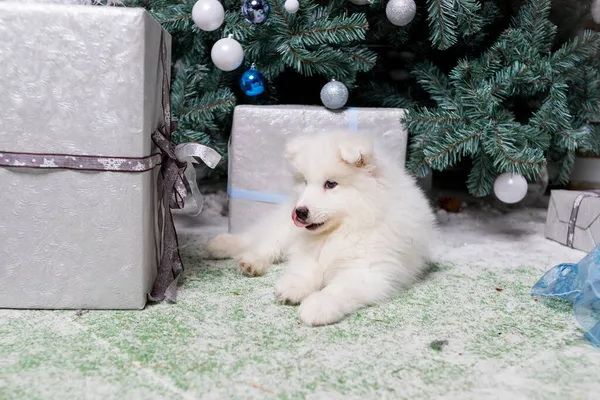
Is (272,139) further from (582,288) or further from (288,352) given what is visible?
(582,288)

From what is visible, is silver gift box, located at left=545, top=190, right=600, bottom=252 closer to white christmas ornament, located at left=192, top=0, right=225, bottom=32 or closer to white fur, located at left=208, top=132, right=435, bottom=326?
white fur, located at left=208, top=132, right=435, bottom=326

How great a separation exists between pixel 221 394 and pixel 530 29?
6.41 ft

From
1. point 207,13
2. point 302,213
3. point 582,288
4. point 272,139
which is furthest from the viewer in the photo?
point 272,139

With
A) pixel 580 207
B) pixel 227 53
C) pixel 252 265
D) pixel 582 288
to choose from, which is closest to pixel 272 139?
pixel 227 53

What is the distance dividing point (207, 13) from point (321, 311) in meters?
1.34

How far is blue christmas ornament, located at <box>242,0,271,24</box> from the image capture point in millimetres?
2055

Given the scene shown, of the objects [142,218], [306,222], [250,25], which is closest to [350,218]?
[306,222]

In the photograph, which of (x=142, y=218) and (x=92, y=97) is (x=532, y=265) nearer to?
(x=142, y=218)

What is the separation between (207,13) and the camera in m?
2.05

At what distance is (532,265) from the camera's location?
6.56 feet

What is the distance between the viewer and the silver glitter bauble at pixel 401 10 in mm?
2064

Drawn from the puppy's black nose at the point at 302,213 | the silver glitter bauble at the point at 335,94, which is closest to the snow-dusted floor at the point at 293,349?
the puppy's black nose at the point at 302,213

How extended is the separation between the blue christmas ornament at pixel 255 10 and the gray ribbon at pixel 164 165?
66 centimetres

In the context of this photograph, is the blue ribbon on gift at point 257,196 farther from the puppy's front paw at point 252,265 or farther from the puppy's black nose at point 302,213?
the puppy's black nose at point 302,213
